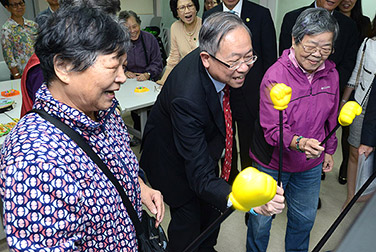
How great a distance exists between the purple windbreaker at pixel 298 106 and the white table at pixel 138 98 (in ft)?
4.11

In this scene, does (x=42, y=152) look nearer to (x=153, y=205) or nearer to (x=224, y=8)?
(x=153, y=205)

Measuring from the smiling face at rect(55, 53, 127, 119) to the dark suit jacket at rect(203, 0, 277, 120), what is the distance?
1428mm

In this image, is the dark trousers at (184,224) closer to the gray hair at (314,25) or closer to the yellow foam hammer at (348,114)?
the yellow foam hammer at (348,114)

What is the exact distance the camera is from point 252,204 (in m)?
0.68

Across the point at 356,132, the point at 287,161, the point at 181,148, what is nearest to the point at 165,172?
the point at 181,148

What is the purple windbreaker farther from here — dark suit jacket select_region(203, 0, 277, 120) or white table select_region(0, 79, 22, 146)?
white table select_region(0, 79, 22, 146)

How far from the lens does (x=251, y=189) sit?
0.65 metres

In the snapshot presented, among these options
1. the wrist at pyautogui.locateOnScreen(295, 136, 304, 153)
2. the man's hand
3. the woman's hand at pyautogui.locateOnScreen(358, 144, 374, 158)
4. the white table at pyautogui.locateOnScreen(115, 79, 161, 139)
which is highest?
the man's hand

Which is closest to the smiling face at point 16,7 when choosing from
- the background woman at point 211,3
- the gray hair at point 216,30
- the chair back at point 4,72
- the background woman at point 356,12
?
the chair back at point 4,72

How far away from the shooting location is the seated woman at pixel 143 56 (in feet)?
9.83

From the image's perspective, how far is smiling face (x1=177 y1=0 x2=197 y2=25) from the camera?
8.80 ft

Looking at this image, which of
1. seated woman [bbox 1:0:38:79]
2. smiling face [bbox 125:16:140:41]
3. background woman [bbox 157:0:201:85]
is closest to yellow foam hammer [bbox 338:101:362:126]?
background woman [bbox 157:0:201:85]

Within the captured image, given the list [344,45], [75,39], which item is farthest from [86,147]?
[344,45]

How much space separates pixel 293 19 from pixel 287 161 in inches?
47.1
